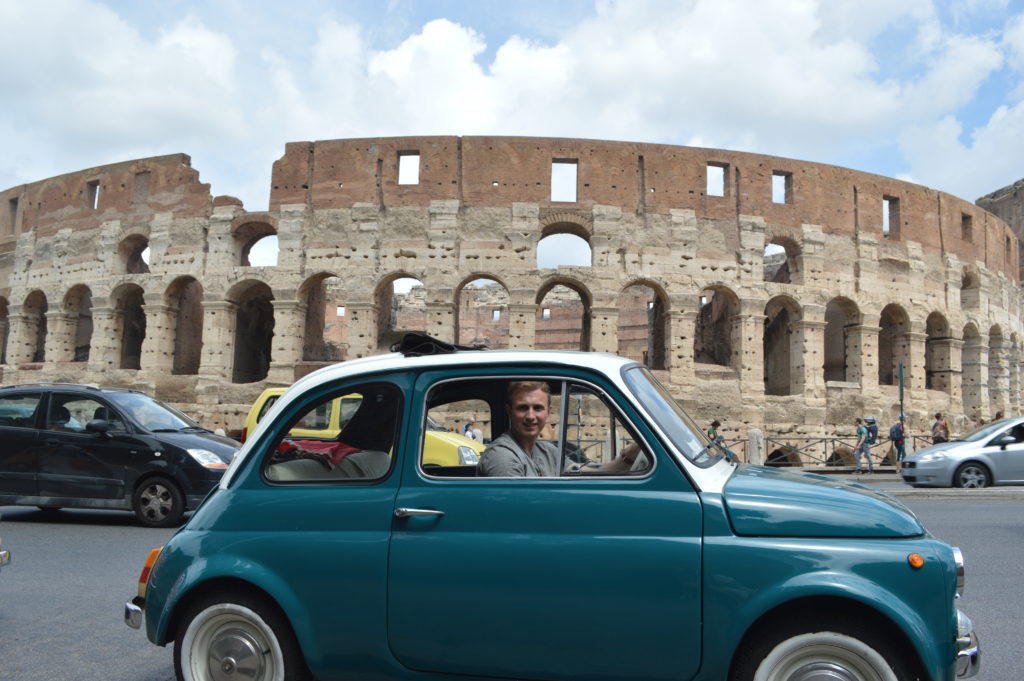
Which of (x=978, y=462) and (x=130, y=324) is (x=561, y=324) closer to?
(x=130, y=324)

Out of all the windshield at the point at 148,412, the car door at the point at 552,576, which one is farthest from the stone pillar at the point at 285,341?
the car door at the point at 552,576

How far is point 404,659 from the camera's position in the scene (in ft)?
9.03

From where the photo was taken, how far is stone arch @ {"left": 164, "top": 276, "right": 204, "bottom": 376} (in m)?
23.4

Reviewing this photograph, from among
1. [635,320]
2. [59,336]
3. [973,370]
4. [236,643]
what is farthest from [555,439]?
[635,320]

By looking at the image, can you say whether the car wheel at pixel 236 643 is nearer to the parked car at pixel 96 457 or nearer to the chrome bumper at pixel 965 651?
the chrome bumper at pixel 965 651

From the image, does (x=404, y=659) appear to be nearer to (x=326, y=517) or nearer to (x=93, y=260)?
(x=326, y=517)

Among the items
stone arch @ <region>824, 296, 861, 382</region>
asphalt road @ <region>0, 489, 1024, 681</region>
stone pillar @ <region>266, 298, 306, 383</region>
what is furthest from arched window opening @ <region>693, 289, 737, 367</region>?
asphalt road @ <region>0, 489, 1024, 681</region>

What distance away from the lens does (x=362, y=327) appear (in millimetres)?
21688

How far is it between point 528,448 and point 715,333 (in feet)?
80.6

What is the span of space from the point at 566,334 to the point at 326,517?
33497 millimetres

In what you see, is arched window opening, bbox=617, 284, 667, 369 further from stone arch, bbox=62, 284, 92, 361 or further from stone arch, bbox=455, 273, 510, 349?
stone arch, bbox=62, 284, 92, 361

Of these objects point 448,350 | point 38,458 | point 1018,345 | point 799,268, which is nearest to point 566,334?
point 799,268

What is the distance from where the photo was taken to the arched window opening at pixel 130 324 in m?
24.1

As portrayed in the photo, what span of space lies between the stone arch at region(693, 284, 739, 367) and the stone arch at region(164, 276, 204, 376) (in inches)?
626
